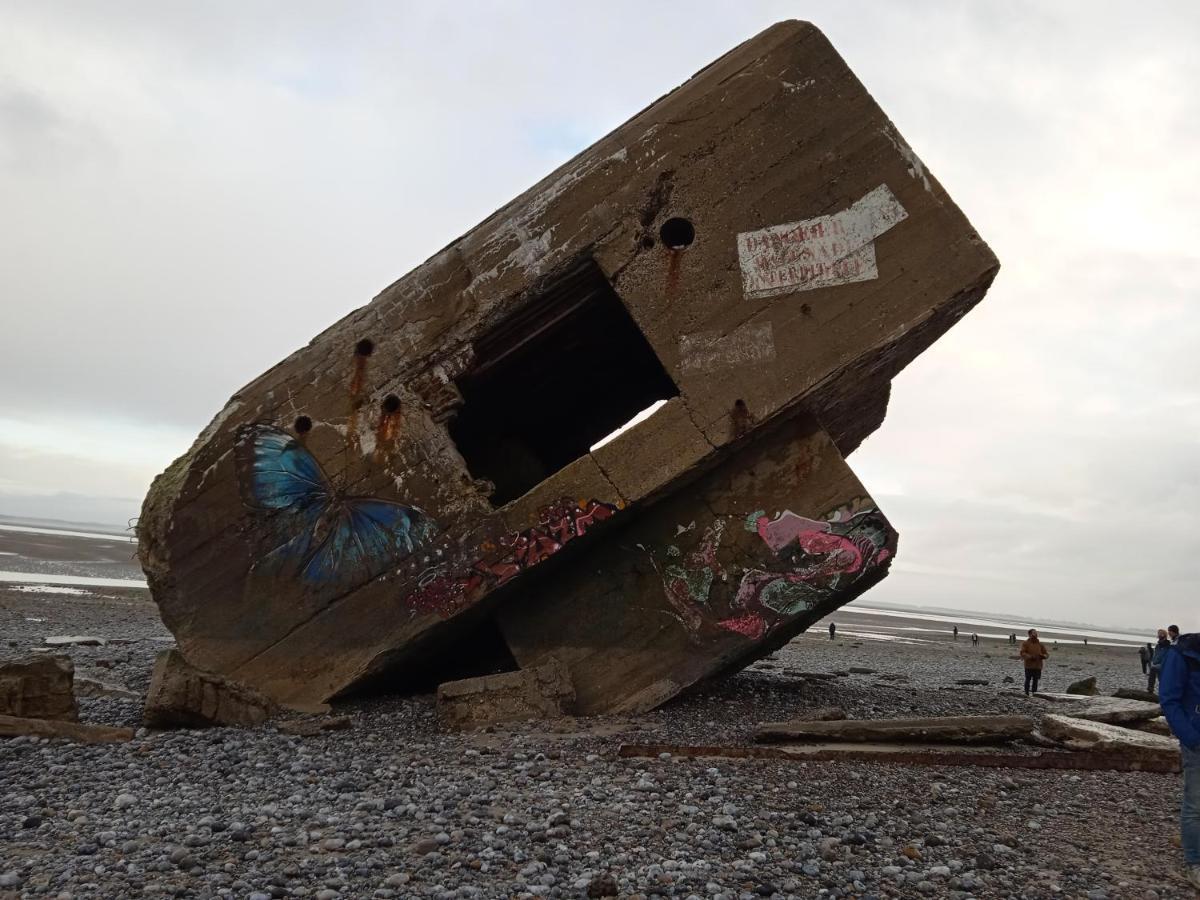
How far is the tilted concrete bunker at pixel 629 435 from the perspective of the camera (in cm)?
629

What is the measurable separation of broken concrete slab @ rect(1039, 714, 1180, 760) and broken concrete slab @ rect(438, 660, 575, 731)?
3.11 metres

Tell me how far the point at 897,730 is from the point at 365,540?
12.2 ft

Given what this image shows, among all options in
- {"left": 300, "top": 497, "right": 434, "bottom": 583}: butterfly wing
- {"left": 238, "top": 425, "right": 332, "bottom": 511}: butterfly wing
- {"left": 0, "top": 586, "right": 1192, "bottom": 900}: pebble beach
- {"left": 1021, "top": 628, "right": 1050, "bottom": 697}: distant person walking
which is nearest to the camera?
{"left": 0, "top": 586, "right": 1192, "bottom": 900}: pebble beach

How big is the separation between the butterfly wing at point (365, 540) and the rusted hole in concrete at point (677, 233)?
8.41 feet

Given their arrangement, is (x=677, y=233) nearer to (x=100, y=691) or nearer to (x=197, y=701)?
(x=197, y=701)

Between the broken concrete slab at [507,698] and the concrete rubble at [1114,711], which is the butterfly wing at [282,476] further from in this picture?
the concrete rubble at [1114,711]

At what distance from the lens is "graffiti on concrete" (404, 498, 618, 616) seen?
6305 millimetres

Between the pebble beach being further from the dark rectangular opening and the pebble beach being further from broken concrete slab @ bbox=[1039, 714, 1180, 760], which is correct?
the dark rectangular opening

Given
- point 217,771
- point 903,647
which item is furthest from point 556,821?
point 903,647

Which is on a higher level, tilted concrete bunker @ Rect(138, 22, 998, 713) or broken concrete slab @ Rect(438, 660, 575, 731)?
tilted concrete bunker @ Rect(138, 22, 998, 713)

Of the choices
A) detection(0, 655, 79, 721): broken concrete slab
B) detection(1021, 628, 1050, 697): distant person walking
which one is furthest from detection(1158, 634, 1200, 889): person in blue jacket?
detection(1021, 628, 1050, 697): distant person walking

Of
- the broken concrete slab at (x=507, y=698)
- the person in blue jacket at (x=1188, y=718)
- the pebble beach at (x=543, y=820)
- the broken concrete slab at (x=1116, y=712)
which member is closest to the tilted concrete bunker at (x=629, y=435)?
the broken concrete slab at (x=507, y=698)

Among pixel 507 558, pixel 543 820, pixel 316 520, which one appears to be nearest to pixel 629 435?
pixel 507 558

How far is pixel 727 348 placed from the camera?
6.34m
